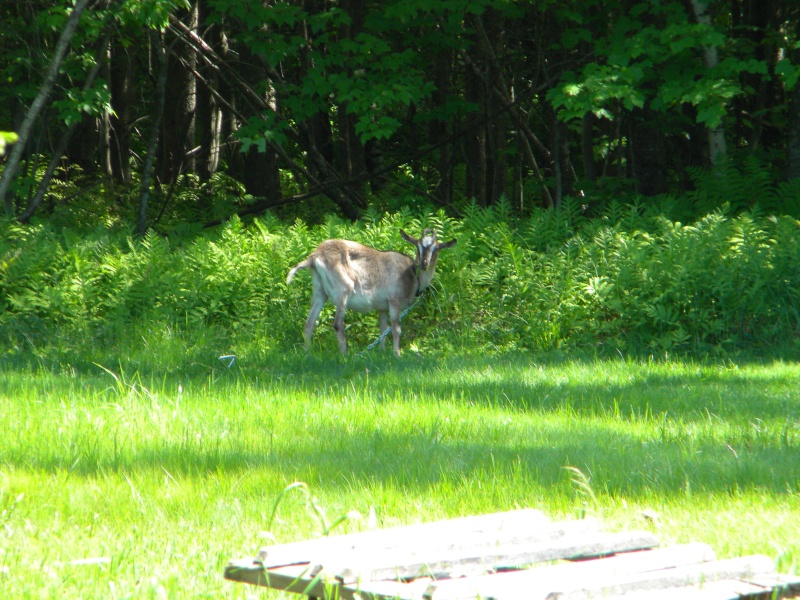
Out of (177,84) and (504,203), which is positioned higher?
(177,84)

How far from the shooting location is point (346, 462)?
650 centimetres

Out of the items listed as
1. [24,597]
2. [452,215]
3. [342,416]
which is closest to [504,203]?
[452,215]

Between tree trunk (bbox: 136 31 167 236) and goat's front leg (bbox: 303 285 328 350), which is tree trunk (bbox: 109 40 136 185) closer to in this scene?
tree trunk (bbox: 136 31 167 236)

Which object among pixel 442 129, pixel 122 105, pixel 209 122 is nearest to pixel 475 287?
pixel 442 129

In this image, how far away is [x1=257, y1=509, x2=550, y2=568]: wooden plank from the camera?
3660mm

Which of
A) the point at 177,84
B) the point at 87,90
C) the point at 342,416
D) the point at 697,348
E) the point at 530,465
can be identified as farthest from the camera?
the point at 177,84

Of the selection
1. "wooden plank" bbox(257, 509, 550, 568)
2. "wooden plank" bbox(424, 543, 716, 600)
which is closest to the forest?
"wooden plank" bbox(257, 509, 550, 568)

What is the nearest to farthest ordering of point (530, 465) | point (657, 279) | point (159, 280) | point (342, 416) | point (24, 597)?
point (24, 597), point (530, 465), point (342, 416), point (657, 279), point (159, 280)

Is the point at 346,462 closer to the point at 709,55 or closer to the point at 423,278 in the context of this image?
the point at 423,278

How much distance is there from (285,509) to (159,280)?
32.0 feet

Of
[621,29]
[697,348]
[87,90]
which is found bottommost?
[697,348]

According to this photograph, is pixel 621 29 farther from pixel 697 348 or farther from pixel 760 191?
pixel 697 348

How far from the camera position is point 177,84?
26344 mm

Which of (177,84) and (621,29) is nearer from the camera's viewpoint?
(621,29)
